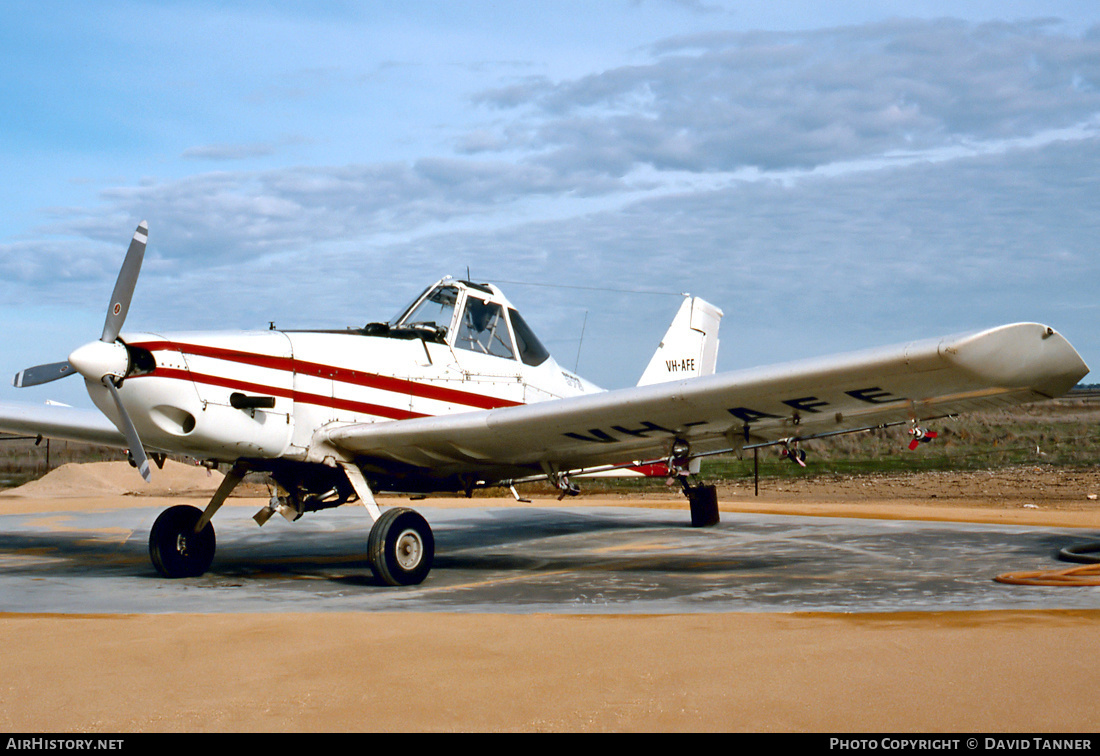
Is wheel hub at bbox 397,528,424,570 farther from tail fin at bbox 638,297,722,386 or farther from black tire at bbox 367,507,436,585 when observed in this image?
tail fin at bbox 638,297,722,386

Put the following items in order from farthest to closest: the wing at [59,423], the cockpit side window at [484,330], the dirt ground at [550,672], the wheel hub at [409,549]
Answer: the wing at [59,423] < the cockpit side window at [484,330] < the wheel hub at [409,549] < the dirt ground at [550,672]

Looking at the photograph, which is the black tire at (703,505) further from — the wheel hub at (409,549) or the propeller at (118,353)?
the propeller at (118,353)

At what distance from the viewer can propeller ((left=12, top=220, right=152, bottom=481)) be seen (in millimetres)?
7703

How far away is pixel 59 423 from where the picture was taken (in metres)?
11.7

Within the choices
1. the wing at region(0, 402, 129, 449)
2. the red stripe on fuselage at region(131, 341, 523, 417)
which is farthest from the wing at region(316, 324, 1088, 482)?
the wing at region(0, 402, 129, 449)

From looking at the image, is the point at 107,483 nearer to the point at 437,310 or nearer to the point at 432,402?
the point at 437,310

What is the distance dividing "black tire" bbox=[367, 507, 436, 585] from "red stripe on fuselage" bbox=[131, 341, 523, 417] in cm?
125

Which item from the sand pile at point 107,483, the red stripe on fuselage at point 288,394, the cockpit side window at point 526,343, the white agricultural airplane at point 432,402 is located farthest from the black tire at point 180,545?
the sand pile at point 107,483

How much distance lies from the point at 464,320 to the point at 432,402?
3.29 feet

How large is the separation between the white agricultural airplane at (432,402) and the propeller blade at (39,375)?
16 mm

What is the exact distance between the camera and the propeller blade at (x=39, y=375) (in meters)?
8.77

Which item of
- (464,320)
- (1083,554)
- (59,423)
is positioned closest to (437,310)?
(464,320)

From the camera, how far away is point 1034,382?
6.69m

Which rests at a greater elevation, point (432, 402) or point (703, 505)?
point (432, 402)
